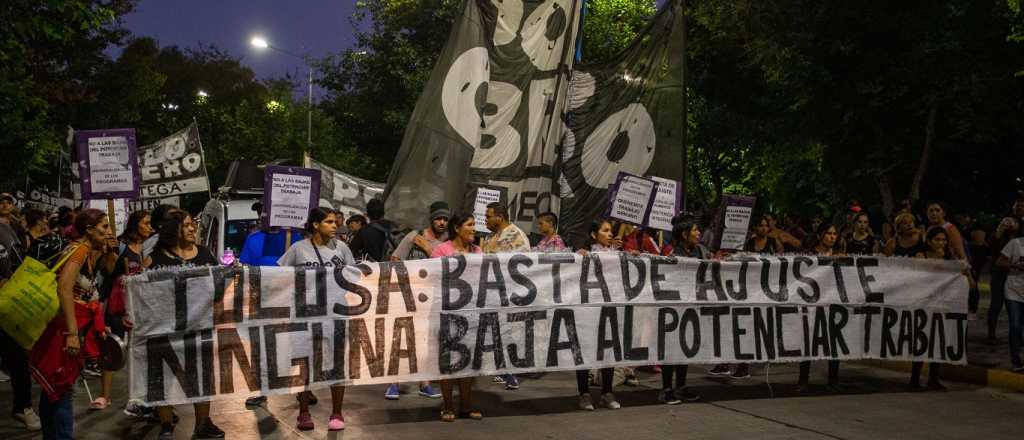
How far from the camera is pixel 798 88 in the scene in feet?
80.3

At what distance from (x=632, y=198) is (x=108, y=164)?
18.5 ft

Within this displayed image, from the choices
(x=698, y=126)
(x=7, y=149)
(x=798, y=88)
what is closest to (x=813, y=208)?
(x=698, y=126)

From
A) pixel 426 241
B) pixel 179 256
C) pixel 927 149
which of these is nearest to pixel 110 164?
pixel 426 241

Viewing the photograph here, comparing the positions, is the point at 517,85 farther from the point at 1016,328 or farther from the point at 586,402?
the point at 1016,328

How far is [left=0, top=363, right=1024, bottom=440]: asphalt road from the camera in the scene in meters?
7.93

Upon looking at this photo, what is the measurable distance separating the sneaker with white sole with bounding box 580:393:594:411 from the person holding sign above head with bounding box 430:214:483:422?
89 centimetres

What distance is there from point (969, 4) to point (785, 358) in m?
13.9

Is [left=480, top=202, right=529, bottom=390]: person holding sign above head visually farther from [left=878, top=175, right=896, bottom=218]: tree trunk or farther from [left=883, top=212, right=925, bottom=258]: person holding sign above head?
[left=878, top=175, right=896, bottom=218]: tree trunk

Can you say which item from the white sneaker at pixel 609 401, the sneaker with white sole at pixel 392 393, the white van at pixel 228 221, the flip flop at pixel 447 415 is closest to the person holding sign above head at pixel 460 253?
the flip flop at pixel 447 415

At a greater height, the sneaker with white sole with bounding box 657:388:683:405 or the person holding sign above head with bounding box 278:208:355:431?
the person holding sign above head with bounding box 278:208:355:431

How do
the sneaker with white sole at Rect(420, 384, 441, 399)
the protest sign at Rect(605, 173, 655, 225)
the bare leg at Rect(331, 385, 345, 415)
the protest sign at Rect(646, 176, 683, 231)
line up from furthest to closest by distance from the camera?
the protest sign at Rect(646, 176, 683, 231), the protest sign at Rect(605, 173, 655, 225), the sneaker with white sole at Rect(420, 384, 441, 399), the bare leg at Rect(331, 385, 345, 415)

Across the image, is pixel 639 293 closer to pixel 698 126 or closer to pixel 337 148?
pixel 698 126

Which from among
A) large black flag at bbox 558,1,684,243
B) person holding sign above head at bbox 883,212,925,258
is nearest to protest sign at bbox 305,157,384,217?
large black flag at bbox 558,1,684,243

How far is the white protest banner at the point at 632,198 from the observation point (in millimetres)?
11344
